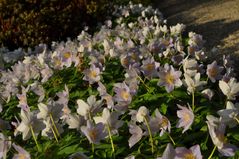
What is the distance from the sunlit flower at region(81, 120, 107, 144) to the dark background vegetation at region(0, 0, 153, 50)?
610 centimetres

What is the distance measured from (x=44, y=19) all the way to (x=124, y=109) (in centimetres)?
610

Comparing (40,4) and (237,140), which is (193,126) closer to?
(237,140)

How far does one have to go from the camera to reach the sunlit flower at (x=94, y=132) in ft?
9.64

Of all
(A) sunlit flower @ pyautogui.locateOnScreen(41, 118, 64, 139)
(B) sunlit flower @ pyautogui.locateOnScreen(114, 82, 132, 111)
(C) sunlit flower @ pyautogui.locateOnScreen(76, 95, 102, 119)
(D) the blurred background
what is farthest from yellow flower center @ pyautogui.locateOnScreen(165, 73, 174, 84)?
(D) the blurred background

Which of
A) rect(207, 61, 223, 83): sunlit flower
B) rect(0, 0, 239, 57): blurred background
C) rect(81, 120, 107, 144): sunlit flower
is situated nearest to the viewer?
rect(81, 120, 107, 144): sunlit flower

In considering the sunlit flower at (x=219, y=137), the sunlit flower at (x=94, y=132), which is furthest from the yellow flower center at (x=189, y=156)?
the sunlit flower at (x=94, y=132)

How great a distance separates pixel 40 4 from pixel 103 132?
694 centimetres

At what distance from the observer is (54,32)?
9.45 metres

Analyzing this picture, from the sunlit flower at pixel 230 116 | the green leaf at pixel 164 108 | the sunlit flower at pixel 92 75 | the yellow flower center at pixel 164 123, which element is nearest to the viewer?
the sunlit flower at pixel 230 116

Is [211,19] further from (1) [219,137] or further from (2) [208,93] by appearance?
(1) [219,137]

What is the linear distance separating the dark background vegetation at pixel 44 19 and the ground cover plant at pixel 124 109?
3190 mm

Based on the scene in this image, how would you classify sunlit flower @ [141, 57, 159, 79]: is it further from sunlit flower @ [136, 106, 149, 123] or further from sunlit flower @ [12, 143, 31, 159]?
sunlit flower @ [12, 143, 31, 159]

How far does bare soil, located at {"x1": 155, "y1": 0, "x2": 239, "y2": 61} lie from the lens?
301 inches

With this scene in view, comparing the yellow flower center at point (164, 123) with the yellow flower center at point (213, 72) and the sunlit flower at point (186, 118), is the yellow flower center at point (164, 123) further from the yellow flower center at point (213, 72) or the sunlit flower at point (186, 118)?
the yellow flower center at point (213, 72)
